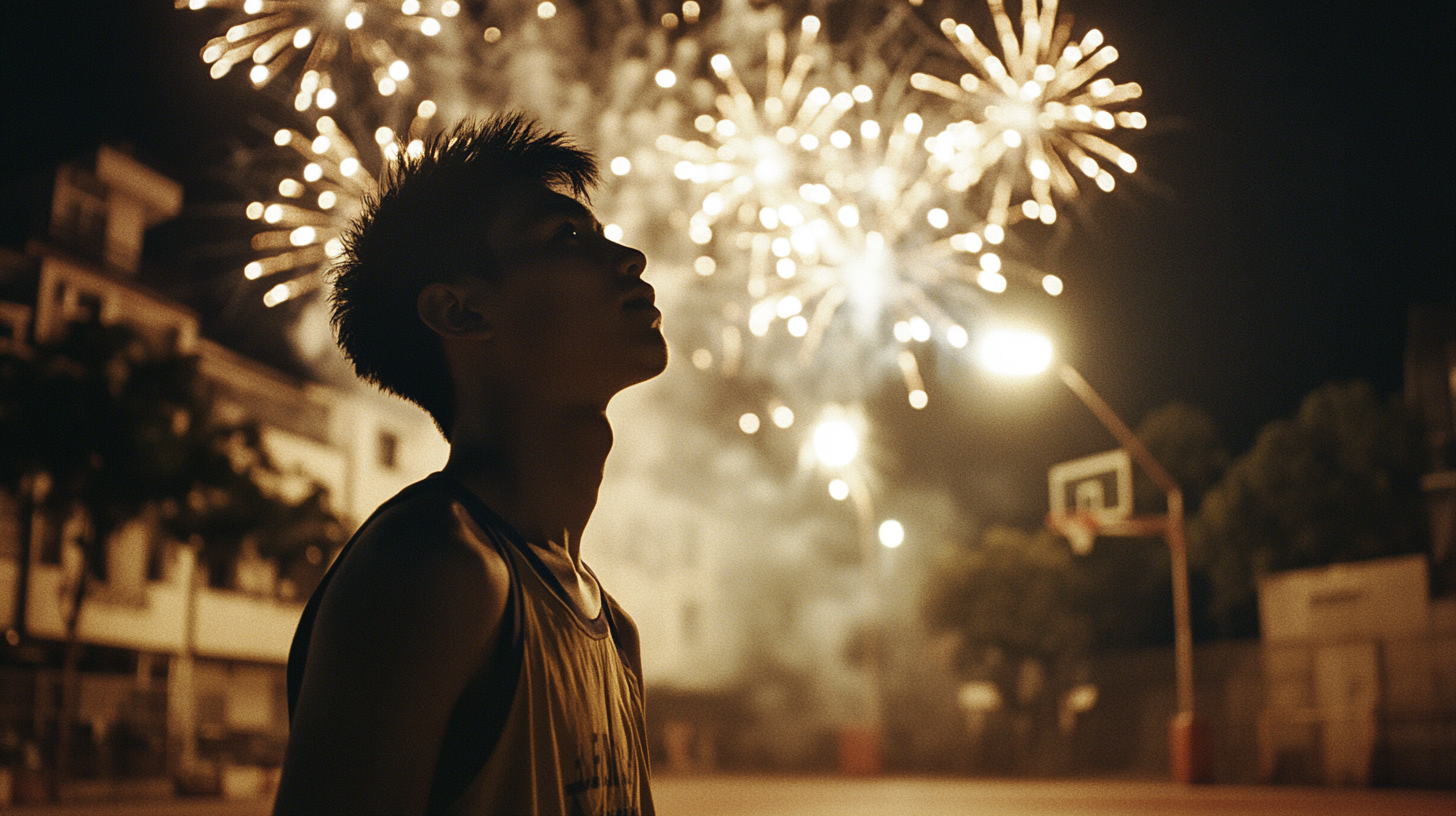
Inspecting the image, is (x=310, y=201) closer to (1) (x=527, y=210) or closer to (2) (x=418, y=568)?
(1) (x=527, y=210)

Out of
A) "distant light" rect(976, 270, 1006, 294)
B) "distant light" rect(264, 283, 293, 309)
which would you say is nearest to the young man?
"distant light" rect(264, 283, 293, 309)

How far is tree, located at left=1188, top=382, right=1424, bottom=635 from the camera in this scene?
111 ft

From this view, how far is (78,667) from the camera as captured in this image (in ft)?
89.0

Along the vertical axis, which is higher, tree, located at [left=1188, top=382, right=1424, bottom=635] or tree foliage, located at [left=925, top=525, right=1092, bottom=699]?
tree, located at [left=1188, top=382, right=1424, bottom=635]

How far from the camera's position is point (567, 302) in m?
1.93

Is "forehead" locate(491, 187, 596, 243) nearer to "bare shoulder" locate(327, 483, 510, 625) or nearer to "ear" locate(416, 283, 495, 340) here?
"ear" locate(416, 283, 495, 340)

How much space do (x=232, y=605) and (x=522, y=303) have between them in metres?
32.4

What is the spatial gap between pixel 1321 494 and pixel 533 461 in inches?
1440

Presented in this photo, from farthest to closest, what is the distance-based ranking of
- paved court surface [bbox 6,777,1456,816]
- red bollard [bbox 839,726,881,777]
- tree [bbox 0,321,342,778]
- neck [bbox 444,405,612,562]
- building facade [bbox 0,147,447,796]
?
red bollard [bbox 839,726,881,777]
building facade [bbox 0,147,447,796]
tree [bbox 0,321,342,778]
paved court surface [bbox 6,777,1456,816]
neck [bbox 444,405,612,562]

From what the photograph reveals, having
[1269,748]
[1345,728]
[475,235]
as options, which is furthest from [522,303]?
[1269,748]

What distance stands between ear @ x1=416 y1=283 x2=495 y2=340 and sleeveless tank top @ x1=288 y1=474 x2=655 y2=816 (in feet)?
0.82

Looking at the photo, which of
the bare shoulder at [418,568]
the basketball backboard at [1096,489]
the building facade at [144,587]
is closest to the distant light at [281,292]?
the building facade at [144,587]

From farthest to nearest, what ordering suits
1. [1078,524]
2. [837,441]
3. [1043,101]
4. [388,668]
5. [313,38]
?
[837,441]
[1078,524]
[1043,101]
[313,38]
[388,668]

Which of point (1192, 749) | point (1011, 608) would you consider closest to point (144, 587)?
point (1192, 749)
